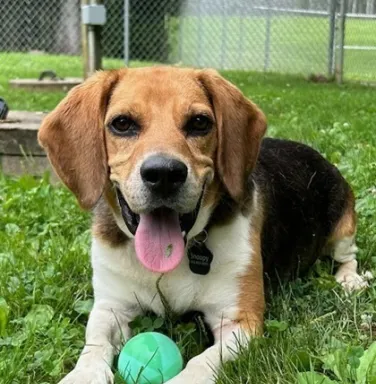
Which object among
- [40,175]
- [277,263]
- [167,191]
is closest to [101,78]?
[167,191]

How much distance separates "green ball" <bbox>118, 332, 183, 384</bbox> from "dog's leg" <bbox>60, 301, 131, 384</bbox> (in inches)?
3.9

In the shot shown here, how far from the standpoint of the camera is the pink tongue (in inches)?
128

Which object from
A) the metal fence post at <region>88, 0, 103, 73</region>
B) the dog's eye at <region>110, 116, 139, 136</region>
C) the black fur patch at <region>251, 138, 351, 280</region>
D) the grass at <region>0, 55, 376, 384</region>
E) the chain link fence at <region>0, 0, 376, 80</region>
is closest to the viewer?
the grass at <region>0, 55, 376, 384</region>

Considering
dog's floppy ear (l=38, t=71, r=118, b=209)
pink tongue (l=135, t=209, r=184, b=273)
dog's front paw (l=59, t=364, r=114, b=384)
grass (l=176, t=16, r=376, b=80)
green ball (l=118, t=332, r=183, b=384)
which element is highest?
dog's floppy ear (l=38, t=71, r=118, b=209)

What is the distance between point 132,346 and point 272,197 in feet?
4.56

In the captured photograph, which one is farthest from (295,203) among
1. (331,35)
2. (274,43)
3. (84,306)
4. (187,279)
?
(274,43)

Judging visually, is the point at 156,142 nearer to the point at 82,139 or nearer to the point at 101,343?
the point at 82,139

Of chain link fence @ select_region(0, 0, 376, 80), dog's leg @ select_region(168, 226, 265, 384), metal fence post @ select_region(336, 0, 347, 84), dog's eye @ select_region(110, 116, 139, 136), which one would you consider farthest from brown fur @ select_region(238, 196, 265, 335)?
chain link fence @ select_region(0, 0, 376, 80)

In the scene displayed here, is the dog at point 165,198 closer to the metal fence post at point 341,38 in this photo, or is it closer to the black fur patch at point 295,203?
the black fur patch at point 295,203

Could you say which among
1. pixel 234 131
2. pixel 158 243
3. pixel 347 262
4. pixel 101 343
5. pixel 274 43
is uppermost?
pixel 234 131

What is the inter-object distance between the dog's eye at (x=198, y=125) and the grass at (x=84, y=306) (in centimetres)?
90

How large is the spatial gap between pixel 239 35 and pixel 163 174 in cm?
1436

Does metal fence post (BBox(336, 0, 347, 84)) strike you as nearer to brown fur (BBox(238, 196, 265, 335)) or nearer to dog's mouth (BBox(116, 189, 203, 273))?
brown fur (BBox(238, 196, 265, 335))

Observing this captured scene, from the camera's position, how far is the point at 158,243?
128 inches
